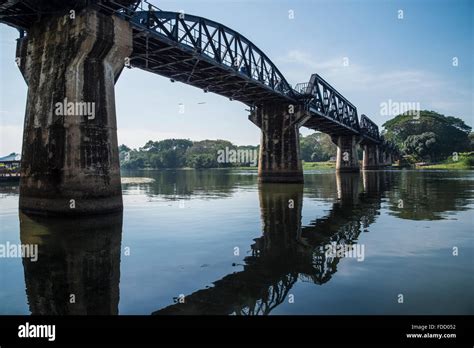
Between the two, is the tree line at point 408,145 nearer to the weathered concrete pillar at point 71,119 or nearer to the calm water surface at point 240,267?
the weathered concrete pillar at point 71,119

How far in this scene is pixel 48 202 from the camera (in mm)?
17641

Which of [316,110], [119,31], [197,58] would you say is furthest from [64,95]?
[316,110]

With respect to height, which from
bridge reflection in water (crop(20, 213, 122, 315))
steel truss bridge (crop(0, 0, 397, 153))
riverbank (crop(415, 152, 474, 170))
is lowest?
bridge reflection in water (crop(20, 213, 122, 315))

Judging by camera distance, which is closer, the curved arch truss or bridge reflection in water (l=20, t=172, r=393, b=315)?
bridge reflection in water (l=20, t=172, r=393, b=315)

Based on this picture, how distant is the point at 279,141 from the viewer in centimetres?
4944

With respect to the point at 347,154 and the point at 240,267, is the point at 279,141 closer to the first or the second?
the point at 240,267

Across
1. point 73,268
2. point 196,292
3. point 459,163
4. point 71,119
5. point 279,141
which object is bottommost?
point 196,292

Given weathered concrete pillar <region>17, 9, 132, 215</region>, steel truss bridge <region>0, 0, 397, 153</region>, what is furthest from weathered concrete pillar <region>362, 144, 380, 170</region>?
weathered concrete pillar <region>17, 9, 132, 215</region>

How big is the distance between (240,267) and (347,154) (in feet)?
282

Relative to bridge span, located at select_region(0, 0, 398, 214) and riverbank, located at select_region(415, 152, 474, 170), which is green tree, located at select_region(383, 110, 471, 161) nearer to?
riverbank, located at select_region(415, 152, 474, 170)

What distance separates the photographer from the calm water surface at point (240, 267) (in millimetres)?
6441

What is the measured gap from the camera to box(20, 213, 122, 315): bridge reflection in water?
21.2ft

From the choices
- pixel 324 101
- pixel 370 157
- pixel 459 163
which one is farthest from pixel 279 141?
pixel 459 163

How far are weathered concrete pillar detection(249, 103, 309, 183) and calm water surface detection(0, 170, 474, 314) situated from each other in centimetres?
3177
